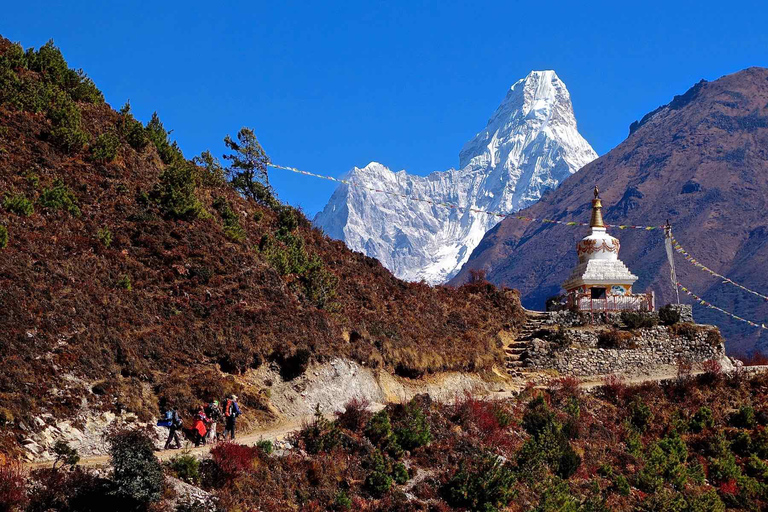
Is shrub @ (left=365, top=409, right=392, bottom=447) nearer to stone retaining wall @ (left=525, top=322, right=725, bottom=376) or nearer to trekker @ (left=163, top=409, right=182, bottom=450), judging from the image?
trekker @ (left=163, top=409, right=182, bottom=450)

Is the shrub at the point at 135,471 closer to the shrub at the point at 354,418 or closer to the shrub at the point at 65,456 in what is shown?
the shrub at the point at 65,456

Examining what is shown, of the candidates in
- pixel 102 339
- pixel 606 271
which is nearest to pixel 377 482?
pixel 102 339

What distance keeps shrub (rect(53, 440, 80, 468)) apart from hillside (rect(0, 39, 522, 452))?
161cm

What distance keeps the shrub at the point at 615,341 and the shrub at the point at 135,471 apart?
1279 inches

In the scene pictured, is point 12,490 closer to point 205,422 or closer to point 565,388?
point 205,422

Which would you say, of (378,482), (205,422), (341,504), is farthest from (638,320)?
(205,422)

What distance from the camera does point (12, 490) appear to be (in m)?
21.1

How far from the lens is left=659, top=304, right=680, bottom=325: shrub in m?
52.2

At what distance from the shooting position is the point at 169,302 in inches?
1384

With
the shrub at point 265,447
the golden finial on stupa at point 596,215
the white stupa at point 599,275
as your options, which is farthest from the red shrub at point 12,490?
the golden finial on stupa at point 596,215

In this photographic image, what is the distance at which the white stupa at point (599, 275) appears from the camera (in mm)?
55219

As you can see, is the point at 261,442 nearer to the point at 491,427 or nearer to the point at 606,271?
the point at 491,427

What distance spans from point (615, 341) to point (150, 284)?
26.3 m

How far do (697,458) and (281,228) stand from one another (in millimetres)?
22611
